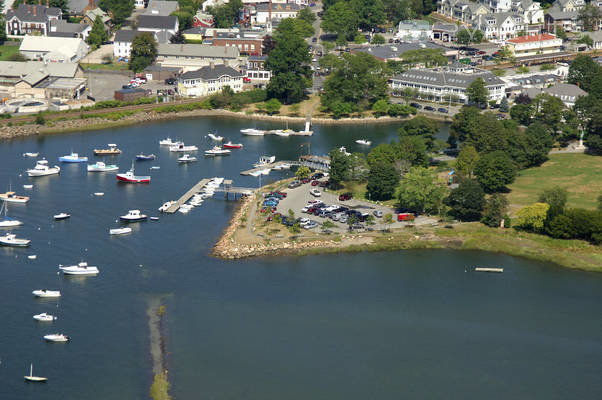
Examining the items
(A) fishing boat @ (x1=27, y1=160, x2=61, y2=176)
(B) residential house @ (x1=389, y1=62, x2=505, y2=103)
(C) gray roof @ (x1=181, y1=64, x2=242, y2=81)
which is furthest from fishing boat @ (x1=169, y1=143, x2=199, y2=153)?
(B) residential house @ (x1=389, y1=62, x2=505, y2=103)

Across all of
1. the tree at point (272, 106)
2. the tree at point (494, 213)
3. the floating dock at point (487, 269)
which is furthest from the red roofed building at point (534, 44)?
the floating dock at point (487, 269)

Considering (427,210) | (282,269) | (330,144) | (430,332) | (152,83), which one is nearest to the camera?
(430,332)

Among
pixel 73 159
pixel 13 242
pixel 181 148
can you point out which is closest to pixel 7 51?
pixel 73 159

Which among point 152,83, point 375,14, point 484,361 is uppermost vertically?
point 375,14

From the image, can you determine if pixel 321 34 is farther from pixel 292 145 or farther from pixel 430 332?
pixel 430 332

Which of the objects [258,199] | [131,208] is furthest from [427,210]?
[131,208]

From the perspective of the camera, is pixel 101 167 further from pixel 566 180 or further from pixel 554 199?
pixel 566 180

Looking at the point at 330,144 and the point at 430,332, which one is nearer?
the point at 430,332
